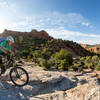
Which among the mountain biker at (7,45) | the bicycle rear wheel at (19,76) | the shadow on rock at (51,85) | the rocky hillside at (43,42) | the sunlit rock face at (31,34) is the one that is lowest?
the shadow on rock at (51,85)

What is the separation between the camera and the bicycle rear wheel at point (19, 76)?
381cm

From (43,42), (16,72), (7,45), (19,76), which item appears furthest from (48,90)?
(43,42)

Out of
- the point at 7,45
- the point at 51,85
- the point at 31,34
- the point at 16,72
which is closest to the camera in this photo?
the point at 7,45

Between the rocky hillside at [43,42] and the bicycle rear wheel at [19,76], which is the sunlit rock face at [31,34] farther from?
the bicycle rear wheel at [19,76]

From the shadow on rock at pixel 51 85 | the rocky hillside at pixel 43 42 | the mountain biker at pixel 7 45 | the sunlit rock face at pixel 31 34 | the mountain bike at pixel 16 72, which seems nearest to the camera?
the mountain biker at pixel 7 45

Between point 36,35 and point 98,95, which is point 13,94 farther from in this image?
point 36,35

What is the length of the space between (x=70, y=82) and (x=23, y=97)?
2.52 m

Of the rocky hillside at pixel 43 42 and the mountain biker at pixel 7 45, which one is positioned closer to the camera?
the mountain biker at pixel 7 45

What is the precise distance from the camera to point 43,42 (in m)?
40.9

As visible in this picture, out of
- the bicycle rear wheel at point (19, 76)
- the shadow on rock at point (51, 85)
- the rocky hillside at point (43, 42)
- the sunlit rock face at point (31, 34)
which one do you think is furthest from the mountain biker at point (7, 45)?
the sunlit rock face at point (31, 34)

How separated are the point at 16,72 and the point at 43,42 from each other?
37.3 metres

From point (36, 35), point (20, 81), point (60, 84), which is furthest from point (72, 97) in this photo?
point (36, 35)

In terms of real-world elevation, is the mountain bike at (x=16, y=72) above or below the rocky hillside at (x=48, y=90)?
above

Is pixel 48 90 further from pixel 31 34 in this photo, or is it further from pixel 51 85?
pixel 31 34
